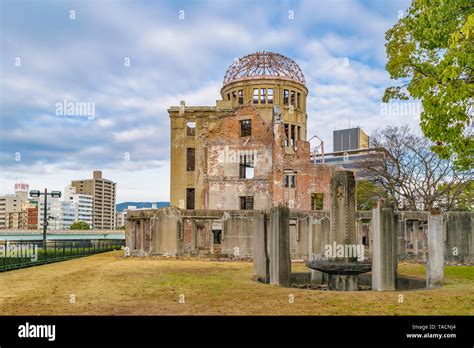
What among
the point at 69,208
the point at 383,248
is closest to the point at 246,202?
the point at 383,248

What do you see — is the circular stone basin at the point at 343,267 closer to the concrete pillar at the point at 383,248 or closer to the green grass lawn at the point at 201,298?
the concrete pillar at the point at 383,248

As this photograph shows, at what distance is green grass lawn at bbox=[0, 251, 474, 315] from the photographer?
10070 millimetres

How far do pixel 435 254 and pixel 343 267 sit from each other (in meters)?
3.30

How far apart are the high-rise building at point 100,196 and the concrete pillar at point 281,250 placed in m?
171

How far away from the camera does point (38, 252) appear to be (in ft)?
82.8

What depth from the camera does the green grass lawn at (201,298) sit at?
10.1m

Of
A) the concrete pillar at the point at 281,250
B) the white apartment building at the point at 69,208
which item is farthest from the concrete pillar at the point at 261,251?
the white apartment building at the point at 69,208

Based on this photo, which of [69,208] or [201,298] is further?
[69,208]

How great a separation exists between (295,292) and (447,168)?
29540mm

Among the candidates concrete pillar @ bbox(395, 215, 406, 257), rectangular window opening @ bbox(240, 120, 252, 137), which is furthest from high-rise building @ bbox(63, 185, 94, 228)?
concrete pillar @ bbox(395, 215, 406, 257)

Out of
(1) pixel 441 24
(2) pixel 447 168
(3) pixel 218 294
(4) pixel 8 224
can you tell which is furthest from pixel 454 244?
(4) pixel 8 224

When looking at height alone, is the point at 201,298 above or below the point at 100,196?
below

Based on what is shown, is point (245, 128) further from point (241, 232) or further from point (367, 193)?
point (241, 232)

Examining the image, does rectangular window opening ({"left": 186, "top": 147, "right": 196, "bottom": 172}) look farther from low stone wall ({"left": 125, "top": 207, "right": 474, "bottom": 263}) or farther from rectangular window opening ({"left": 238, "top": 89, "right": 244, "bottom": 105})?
low stone wall ({"left": 125, "top": 207, "right": 474, "bottom": 263})
